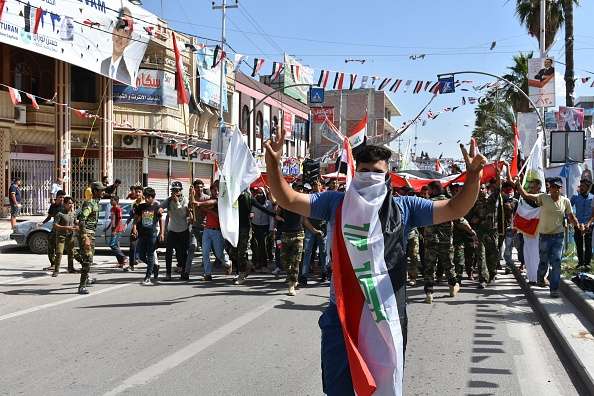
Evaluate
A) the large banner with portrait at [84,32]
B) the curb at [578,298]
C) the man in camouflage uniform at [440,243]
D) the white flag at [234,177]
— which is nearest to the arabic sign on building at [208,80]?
the large banner with portrait at [84,32]

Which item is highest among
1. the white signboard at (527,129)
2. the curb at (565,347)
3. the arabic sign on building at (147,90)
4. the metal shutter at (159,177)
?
the arabic sign on building at (147,90)

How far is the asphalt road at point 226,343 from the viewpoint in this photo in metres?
5.23

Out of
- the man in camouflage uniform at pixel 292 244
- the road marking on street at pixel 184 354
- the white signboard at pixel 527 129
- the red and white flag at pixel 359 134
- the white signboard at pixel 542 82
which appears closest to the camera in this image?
the road marking on street at pixel 184 354

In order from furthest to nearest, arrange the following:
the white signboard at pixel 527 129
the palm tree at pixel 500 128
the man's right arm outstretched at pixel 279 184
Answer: the palm tree at pixel 500 128
the white signboard at pixel 527 129
the man's right arm outstretched at pixel 279 184

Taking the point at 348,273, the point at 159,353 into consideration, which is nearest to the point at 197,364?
the point at 159,353

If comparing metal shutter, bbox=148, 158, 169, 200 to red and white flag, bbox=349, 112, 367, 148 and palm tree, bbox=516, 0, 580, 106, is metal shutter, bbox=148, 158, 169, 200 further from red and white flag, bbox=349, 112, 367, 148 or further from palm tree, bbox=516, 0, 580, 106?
palm tree, bbox=516, 0, 580, 106

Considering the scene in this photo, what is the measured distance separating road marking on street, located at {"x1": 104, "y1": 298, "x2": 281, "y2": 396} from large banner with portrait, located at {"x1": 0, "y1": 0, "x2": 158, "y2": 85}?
13.8m

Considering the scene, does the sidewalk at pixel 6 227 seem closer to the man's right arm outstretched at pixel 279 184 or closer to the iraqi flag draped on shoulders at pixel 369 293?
the man's right arm outstretched at pixel 279 184

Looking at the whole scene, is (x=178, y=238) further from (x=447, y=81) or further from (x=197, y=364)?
(x=447, y=81)

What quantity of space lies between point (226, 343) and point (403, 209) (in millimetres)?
3780

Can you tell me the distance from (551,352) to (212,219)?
6599mm

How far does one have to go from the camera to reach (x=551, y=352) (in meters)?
6.51

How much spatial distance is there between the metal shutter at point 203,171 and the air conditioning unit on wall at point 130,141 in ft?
21.7

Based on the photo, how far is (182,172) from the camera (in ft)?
108
